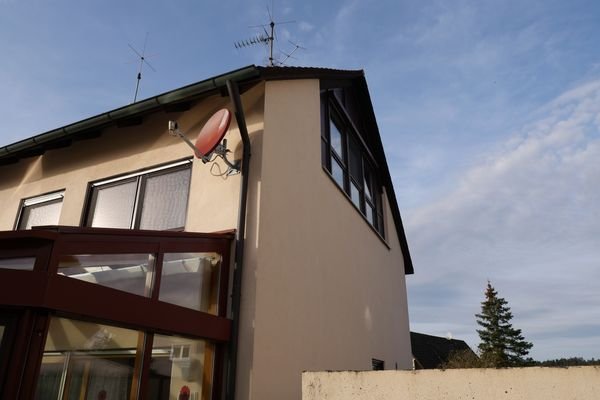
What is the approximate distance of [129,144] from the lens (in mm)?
6824

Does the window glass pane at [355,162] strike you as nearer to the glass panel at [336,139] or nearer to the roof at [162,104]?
the glass panel at [336,139]

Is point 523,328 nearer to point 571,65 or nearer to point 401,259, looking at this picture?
point 401,259

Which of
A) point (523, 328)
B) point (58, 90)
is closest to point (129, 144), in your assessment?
point (58, 90)

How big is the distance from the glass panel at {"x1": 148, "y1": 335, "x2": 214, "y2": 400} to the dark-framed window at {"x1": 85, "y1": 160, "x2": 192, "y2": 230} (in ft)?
6.04

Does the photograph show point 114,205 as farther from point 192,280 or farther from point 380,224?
point 380,224

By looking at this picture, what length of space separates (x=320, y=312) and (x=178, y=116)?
3.59 m

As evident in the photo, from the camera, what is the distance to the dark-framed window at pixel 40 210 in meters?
7.41

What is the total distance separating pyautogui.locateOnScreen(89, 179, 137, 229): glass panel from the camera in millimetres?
6520

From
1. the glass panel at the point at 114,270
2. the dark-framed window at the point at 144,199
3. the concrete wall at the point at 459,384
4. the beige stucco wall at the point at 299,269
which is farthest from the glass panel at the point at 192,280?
the concrete wall at the point at 459,384

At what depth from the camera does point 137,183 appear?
6.60 meters

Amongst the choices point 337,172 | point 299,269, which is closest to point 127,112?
point 299,269

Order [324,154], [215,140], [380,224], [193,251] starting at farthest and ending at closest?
[380,224]
[324,154]
[215,140]
[193,251]

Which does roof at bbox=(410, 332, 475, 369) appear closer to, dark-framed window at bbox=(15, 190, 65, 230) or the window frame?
dark-framed window at bbox=(15, 190, 65, 230)

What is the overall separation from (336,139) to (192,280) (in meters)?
4.80
